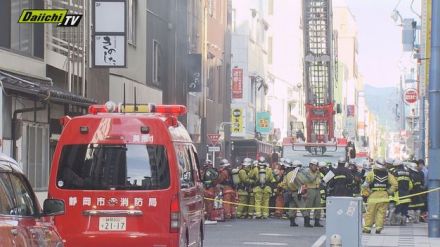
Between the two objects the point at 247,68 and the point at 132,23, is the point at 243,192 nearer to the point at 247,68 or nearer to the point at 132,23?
the point at 132,23

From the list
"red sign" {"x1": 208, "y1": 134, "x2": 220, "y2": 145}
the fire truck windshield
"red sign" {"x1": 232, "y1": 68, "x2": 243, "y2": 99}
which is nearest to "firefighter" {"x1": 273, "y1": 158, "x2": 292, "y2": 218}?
"red sign" {"x1": 208, "y1": 134, "x2": 220, "y2": 145}

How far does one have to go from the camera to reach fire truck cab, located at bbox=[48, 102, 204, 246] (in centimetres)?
1315

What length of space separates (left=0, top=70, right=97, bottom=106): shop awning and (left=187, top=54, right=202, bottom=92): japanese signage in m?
17.5

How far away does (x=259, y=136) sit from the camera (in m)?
63.6

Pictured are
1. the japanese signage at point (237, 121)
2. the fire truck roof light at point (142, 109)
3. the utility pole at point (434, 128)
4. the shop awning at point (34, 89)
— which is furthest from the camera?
the japanese signage at point (237, 121)

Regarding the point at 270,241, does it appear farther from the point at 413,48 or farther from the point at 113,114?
the point at 413,48

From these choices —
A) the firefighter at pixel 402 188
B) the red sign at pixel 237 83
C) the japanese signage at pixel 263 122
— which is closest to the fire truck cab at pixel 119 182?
the firefighter at pixel 402 188

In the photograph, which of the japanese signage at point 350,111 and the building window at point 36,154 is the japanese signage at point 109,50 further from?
the japanese signage at point 350,111

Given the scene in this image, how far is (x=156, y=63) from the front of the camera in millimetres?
36688

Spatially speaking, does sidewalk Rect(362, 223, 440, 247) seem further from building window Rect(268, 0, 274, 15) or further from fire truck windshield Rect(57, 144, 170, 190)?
building window Rect(268, 0, 274, 15)

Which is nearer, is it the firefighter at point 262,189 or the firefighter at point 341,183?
the firefighter at point 341,183

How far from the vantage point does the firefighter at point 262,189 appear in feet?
97.5

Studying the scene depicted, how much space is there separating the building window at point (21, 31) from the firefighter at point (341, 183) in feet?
27.1

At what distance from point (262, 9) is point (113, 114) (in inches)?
2245
